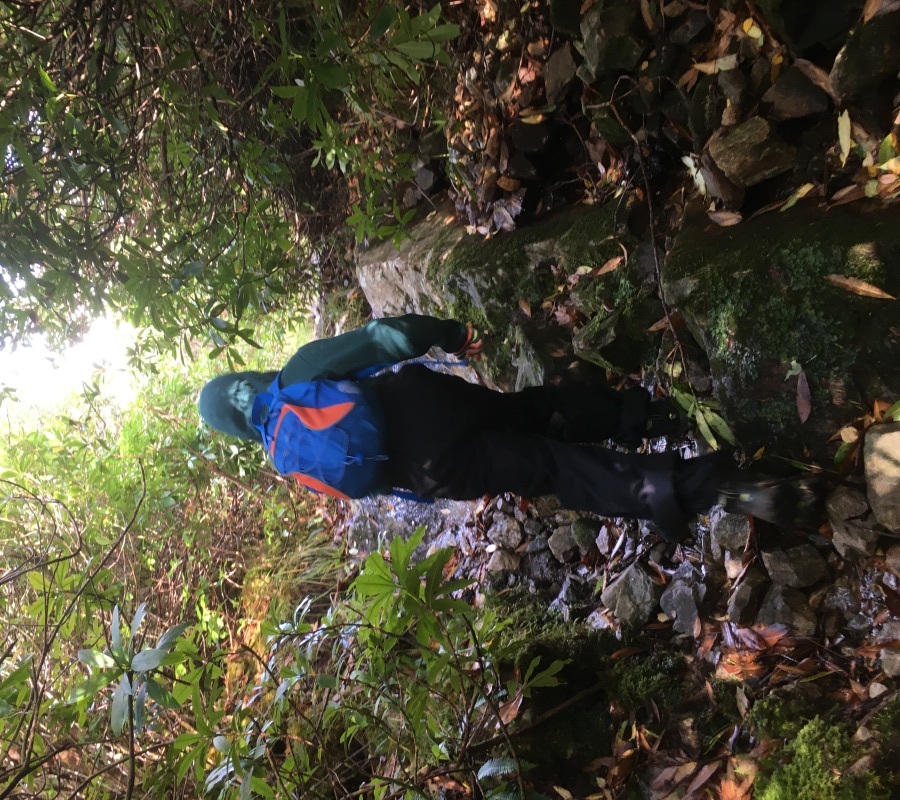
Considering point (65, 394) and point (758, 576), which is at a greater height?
point (65, 394)

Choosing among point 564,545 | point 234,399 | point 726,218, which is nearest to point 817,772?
point 564,545

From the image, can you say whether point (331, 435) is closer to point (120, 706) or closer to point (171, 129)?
point (120, 706)

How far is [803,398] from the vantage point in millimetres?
2037

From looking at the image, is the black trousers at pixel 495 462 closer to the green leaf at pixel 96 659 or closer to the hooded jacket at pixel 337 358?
the hooded jacket at pixel 337 358

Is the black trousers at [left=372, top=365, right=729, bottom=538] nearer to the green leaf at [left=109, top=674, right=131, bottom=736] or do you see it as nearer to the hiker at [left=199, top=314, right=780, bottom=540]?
the hiker at [left=199, top=314, right=780, bottom=540]

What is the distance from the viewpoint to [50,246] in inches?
95.5

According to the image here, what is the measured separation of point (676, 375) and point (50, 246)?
273 centimetres

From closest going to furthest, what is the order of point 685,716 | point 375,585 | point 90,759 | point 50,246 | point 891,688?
point 891,688, point 375,585, point 685,716, point 50,246, point 90,759

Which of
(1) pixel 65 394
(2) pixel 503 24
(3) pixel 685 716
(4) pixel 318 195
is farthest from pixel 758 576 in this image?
(1) pixel 65 394

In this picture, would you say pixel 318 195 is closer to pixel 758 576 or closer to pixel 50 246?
pixel 50 246

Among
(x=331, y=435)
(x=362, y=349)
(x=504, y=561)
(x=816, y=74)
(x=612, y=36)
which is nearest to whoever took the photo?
(x=816, y=74)

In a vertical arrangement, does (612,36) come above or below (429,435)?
above

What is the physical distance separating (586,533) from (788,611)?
1105 mm

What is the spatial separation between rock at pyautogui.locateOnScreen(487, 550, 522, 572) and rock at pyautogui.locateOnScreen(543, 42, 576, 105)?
8.03 feet
